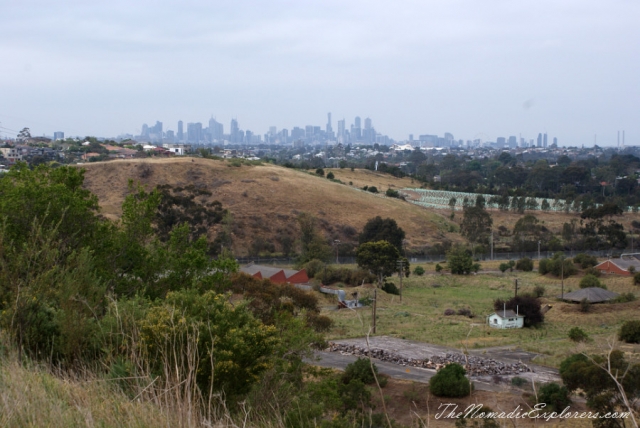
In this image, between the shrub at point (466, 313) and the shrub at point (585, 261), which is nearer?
the shrub at point (466, 313)

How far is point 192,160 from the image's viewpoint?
7456 centimetres

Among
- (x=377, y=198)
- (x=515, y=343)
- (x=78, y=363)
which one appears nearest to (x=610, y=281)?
(x=515, y=343)

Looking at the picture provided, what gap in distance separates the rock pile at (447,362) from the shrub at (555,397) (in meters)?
3.31

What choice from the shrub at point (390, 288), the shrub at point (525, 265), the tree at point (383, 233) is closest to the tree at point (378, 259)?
the shrub at point (390, 288)

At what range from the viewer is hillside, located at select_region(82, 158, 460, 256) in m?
59.9

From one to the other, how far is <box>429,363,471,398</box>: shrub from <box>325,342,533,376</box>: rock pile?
1.89m

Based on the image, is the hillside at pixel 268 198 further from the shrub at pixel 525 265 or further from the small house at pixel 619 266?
the small house at pixel 619 266

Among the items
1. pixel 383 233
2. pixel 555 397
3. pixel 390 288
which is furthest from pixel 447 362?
pixel 383 233

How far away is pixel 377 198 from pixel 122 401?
68.9 metres

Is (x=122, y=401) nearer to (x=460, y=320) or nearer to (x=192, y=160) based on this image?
(x=460, y=320)

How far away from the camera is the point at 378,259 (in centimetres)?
4184

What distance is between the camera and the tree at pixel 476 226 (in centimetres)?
6128

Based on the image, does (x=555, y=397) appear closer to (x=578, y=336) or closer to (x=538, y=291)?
(x=578, y=336)

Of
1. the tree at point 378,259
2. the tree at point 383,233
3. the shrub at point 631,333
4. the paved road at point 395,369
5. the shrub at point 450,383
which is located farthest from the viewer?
the tree at point 383,233
